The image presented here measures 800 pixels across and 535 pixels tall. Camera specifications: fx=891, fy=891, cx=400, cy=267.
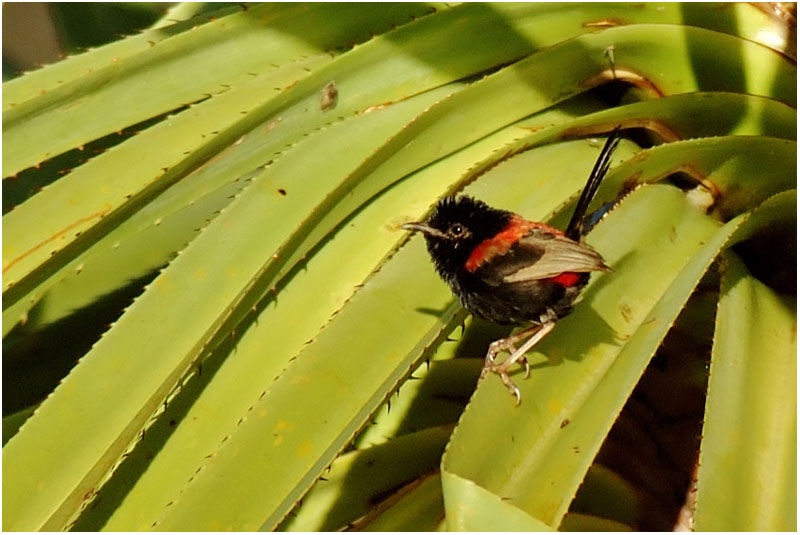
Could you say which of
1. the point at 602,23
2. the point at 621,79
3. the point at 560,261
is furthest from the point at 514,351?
the point at 602,23

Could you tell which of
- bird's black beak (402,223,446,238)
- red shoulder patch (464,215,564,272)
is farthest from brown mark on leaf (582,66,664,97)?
bird's black beak (402,223,446,238)

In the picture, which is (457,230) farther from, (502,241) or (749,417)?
(749,417)

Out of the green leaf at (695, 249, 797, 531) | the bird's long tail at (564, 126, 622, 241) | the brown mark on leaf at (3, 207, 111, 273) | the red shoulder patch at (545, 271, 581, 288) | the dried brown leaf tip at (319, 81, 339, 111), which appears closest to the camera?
the green leaf at (695, 249, 797, 531)

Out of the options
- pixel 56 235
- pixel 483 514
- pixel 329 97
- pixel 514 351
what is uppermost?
pixel 329 97

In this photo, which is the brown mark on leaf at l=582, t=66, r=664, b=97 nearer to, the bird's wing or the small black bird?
the small black bird

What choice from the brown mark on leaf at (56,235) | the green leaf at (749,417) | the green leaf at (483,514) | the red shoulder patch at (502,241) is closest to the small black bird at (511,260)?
the red shoulder patch at (502,241)

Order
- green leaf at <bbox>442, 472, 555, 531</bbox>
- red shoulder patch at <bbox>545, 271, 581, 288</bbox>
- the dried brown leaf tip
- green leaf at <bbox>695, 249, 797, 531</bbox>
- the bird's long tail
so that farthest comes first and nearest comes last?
red shoulder patch at <bbox>545, 271, 581, 288</bbox>
the dried brown leaf tip
the bird's long tail
green leaf at <bbox>695, 249, 797, 531</bbox>
green leaf at <bbox>442, 472, 555, 531</bbox>

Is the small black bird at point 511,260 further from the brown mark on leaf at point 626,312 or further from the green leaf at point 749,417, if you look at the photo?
the green leaf at point 749,417
